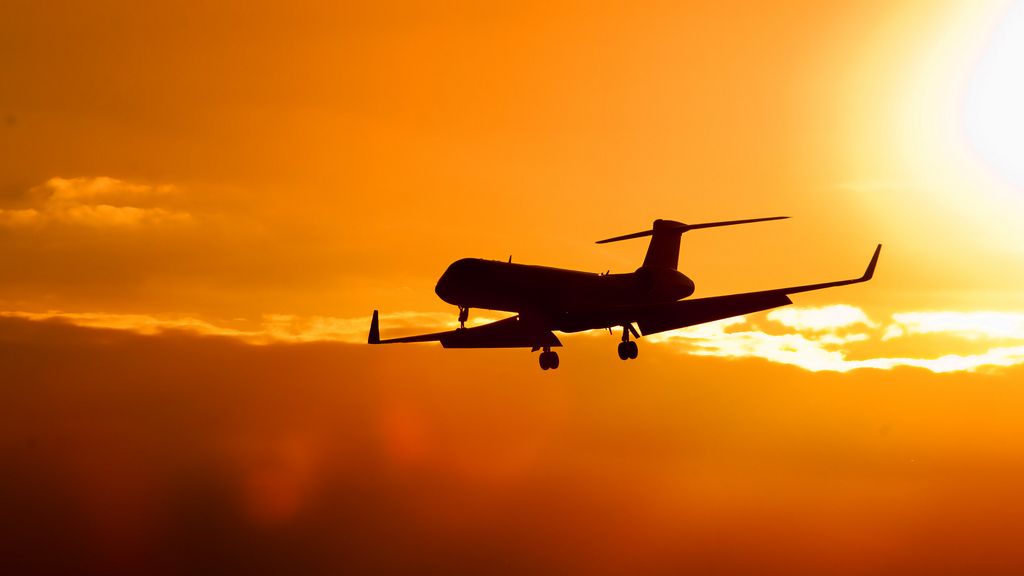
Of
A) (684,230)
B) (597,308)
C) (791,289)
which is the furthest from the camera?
(684,230)

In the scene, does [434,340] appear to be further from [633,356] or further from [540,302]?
[633,356]

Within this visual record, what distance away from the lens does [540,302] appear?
47.2 m

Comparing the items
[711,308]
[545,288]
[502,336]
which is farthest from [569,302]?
[711,308]

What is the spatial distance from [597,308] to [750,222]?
9.59 metres

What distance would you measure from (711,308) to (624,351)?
4896 mm

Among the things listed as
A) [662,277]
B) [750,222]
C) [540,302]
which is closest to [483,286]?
[540,302]

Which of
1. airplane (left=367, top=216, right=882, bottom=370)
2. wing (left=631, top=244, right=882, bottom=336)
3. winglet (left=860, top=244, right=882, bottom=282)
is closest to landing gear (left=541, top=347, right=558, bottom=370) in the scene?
airplane (left=367, top=216, right=882, bottom=370)

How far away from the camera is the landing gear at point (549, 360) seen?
48375mm

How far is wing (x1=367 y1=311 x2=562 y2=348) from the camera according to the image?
158 ft

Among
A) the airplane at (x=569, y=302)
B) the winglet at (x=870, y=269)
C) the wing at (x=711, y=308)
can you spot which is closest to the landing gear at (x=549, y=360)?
the airplane at (x=569, y=302)

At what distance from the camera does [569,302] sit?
48.0 meters

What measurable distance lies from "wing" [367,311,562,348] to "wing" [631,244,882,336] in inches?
181

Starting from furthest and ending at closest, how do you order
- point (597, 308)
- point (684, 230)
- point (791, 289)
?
point (684, 230), point (597, 308), point (791, 289)

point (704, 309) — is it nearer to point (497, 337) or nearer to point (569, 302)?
point (569, 302)
